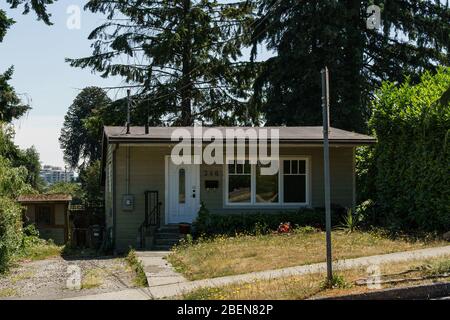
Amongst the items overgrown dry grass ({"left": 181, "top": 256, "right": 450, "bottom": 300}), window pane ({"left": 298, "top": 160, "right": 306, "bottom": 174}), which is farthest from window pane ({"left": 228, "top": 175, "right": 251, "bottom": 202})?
overgrown dry grass ({"left": 181, "top": 256, "right": 450, "bottom": 300})

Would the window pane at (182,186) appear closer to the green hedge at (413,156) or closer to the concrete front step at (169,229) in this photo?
the concrete front step at (169,229)

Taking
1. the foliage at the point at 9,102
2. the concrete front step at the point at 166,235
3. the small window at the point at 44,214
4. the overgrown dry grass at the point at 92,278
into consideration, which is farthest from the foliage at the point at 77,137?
the overgrown dry grass at the point at 92,278

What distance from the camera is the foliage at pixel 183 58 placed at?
32594mm

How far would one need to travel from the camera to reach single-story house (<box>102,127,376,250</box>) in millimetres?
18314

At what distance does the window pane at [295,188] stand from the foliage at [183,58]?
48.7ft

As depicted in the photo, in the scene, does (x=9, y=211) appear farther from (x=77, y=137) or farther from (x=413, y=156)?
(x=77, y=137)

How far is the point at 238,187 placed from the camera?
19.0m

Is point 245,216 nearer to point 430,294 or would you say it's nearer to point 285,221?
point 285,221

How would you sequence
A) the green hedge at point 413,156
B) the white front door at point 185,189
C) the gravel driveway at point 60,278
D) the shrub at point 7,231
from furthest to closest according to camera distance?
1. the white front door at point 185,189
2. the green hedge at point 413,156
3. the shrub at point 7,231
4. the gravel driveway at point 60,278

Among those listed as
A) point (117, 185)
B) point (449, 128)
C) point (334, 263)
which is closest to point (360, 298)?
point (334, 263)

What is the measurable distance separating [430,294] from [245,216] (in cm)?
955

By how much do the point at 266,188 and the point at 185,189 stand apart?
2.62 metres

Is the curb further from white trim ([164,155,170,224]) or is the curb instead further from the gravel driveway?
white trim ([164,155,170,224])
